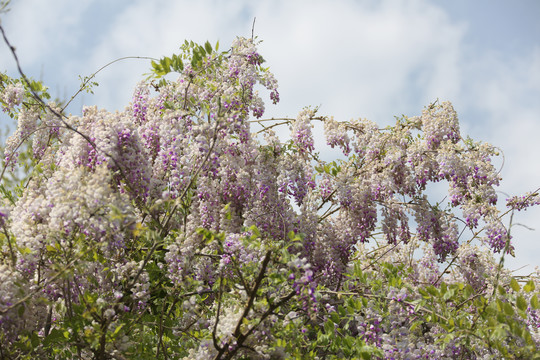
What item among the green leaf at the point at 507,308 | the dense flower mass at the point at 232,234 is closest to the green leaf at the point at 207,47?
the dense flower mass at the point at 232,234

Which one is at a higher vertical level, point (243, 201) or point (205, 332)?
point (243, 201)

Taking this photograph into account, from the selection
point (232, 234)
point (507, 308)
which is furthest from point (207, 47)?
point (507, 308)

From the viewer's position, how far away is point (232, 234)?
15.0ft

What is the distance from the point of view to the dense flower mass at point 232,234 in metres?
3.61

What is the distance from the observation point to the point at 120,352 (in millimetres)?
3889

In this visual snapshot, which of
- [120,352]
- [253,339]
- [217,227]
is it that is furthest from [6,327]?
[217,227]

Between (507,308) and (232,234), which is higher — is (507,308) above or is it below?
below

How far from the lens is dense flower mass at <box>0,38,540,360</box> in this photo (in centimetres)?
361

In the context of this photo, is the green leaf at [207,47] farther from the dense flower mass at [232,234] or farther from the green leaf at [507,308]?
the green leaf at [507,308]

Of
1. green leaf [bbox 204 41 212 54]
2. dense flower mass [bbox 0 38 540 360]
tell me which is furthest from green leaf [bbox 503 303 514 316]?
green leaf [bbox 204 41 212 54]

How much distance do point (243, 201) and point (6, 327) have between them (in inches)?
101

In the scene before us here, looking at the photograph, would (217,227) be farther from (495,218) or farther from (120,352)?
(495,218)

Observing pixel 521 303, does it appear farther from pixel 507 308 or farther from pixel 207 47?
pixel 207 47

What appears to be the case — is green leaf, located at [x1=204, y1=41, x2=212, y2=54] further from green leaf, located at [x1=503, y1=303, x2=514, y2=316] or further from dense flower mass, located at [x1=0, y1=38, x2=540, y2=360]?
green leaf, located at [x1=503, y1=303, x2=514, y2=316]
